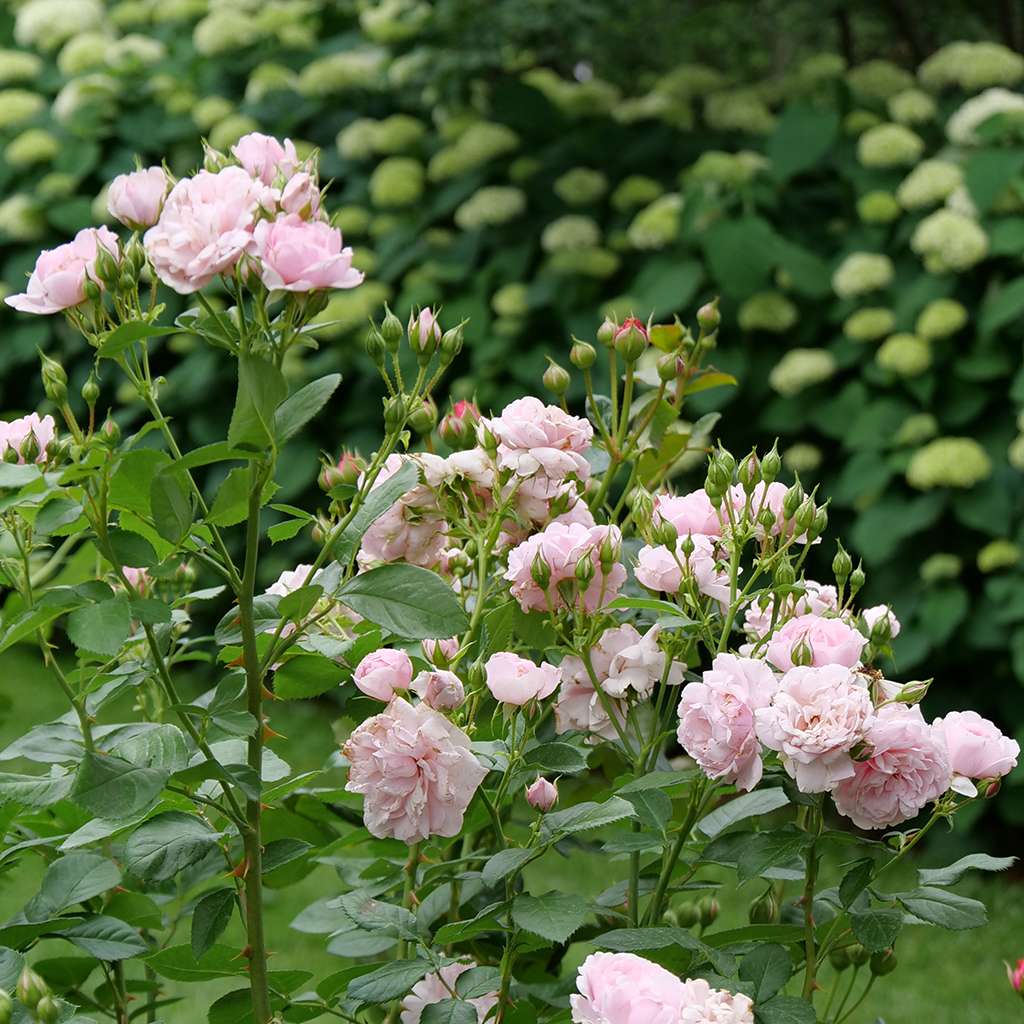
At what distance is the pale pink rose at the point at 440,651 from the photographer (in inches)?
39.2

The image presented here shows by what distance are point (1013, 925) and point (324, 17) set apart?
3.30 m

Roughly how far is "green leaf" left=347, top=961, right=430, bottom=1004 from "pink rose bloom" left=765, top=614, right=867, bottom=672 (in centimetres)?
29

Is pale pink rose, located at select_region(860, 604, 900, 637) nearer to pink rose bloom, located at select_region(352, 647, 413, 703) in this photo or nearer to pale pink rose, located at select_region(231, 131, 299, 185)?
pink rose bloom, located at select_region(352, 647, 413, 703)

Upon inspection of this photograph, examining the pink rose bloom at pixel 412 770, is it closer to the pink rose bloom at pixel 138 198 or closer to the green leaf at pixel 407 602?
the green leaf at pixel 407 602

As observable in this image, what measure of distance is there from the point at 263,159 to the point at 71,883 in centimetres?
50

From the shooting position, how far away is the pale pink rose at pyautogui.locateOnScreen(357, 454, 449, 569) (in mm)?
1055

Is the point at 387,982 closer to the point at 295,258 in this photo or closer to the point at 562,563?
the point at 562,563

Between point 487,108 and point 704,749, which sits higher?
point 704,749

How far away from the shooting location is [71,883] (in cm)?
101

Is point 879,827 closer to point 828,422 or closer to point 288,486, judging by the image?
point 828,422

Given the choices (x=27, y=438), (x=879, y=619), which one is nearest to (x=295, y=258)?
(x=27, y=438)

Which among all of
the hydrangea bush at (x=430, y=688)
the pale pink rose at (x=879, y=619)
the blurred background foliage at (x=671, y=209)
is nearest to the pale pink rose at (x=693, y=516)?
the hydrangea bush at (x=430, y=688)

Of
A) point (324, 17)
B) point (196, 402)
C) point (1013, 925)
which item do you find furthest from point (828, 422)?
point (324, 17)

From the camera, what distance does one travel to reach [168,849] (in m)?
0.91
